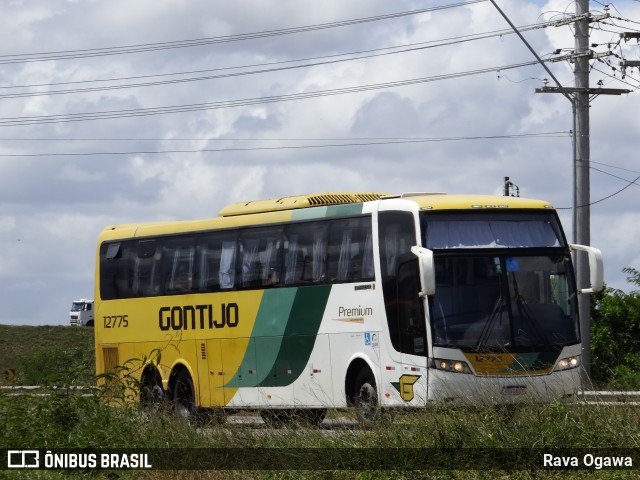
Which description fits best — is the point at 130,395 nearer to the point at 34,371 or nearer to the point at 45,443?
the point at 45,443

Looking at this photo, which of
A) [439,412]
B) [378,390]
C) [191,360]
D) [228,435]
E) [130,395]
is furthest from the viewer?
[191,360]

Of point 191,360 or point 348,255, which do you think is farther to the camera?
point 191,360

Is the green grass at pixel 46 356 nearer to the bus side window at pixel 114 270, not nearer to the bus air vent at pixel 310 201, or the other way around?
the bus side window at pixel 114 270

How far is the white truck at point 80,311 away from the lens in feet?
314

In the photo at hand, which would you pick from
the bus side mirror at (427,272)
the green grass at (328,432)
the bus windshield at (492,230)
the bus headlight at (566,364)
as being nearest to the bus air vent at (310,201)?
the bus windshield at (492,230)

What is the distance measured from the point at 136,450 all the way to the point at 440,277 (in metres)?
5.24

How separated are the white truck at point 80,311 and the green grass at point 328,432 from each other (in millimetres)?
78310

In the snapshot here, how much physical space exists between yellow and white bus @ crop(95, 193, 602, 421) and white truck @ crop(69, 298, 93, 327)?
232 ft

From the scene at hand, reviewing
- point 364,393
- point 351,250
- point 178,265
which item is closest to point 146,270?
point 178,265

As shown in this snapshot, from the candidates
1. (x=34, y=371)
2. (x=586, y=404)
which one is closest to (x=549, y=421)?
(x=586, y=404)

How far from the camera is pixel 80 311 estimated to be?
96562mm

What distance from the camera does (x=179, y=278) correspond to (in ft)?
81.1

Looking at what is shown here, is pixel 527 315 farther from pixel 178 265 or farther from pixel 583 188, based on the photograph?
pixel 583 188

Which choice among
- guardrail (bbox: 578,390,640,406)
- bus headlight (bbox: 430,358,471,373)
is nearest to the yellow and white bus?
bus headlight (bbox: 430,358,471,373)
